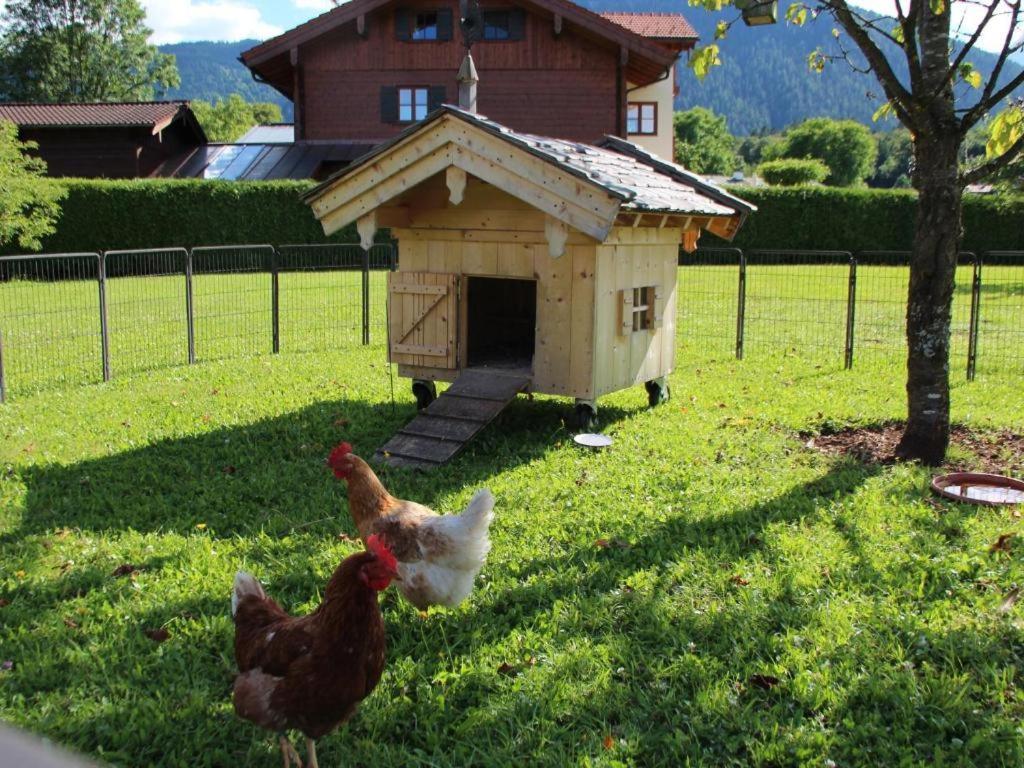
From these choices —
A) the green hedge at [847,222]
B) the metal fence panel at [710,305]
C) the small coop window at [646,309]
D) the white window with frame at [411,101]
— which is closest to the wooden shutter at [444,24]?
the white window with frame at [411,101]

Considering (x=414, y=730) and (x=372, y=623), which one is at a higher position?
(x=372, y=623)

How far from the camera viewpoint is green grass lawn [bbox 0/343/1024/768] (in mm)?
3504

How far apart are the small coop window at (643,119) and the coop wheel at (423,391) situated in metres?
31.3

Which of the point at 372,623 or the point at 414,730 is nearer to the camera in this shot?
the point at 372,623

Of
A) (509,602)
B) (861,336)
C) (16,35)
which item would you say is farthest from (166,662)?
(16,35)

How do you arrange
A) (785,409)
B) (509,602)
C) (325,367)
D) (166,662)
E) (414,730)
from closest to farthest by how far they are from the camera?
(414,730) → (166,662) → (509,602) → (785,409) → (325,367)

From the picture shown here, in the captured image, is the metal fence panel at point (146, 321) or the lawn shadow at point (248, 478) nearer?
the lawn shadow at point (248, 478)

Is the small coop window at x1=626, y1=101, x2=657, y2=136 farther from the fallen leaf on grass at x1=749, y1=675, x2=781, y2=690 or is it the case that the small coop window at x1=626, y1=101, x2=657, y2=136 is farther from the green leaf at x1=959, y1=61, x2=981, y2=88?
the fallen leaf on grass at x1=749, y1=675, x2=781, y2=690

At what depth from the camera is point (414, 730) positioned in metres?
3.56

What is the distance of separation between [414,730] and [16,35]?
213ft

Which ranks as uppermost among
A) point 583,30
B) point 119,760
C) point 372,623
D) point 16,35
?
point 16,35

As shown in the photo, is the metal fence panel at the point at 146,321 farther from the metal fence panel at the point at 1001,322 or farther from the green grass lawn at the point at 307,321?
the metal fence panel at the point at 1001,322

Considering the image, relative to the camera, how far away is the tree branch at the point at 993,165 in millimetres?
6320

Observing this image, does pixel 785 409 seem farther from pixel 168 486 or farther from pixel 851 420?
pixel 168 486
